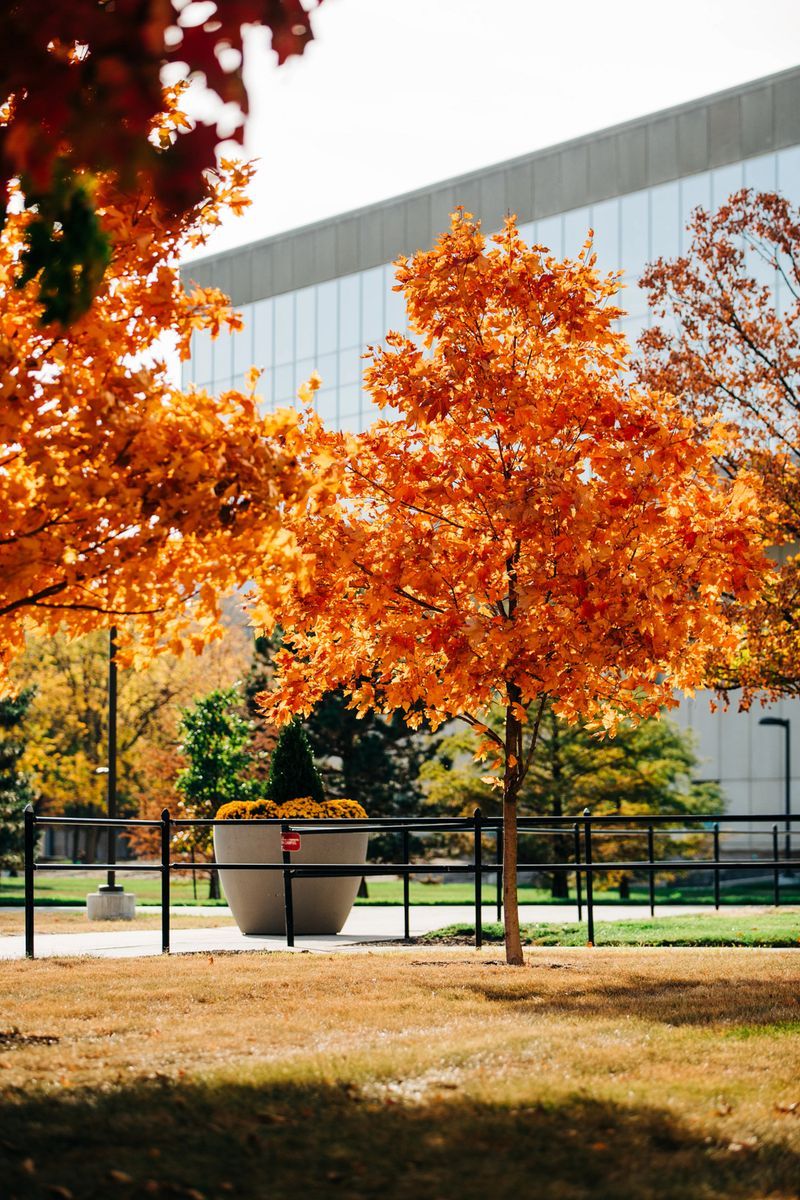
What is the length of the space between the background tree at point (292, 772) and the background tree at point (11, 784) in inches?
779

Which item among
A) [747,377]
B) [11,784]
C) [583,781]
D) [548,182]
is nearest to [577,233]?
[548,182]

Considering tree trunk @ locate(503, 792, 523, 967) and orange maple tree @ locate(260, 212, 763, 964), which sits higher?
orange maple tree @ locate(260, 212, 763, 964)

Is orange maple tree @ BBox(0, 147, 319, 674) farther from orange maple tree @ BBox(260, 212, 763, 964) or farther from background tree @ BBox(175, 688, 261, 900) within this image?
background tree @ BBox(175, 688, 261, 900)

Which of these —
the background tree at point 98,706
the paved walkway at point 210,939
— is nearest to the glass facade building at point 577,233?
the background tree at point 98,706

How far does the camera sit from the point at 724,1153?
180 inches

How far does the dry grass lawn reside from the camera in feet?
14.1

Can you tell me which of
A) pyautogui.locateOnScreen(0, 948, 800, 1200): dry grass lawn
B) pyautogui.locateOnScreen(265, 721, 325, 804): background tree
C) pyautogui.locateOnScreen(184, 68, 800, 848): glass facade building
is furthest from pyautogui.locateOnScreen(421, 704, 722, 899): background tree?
pyautogui.locateOnScreen(0, 948, 800, 1200): dry grass lawn

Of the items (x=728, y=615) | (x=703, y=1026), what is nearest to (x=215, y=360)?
(x=728, y=615)

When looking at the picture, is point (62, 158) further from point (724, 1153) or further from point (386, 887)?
point (386, 887)

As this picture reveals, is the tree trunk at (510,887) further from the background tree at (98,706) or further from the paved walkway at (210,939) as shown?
the background tree at (98,706)

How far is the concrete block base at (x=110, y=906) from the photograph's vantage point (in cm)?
2073

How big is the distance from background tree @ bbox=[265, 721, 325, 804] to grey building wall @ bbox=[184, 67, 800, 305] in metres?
32.9

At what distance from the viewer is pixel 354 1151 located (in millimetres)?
4512

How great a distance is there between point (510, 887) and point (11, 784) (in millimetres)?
26645
